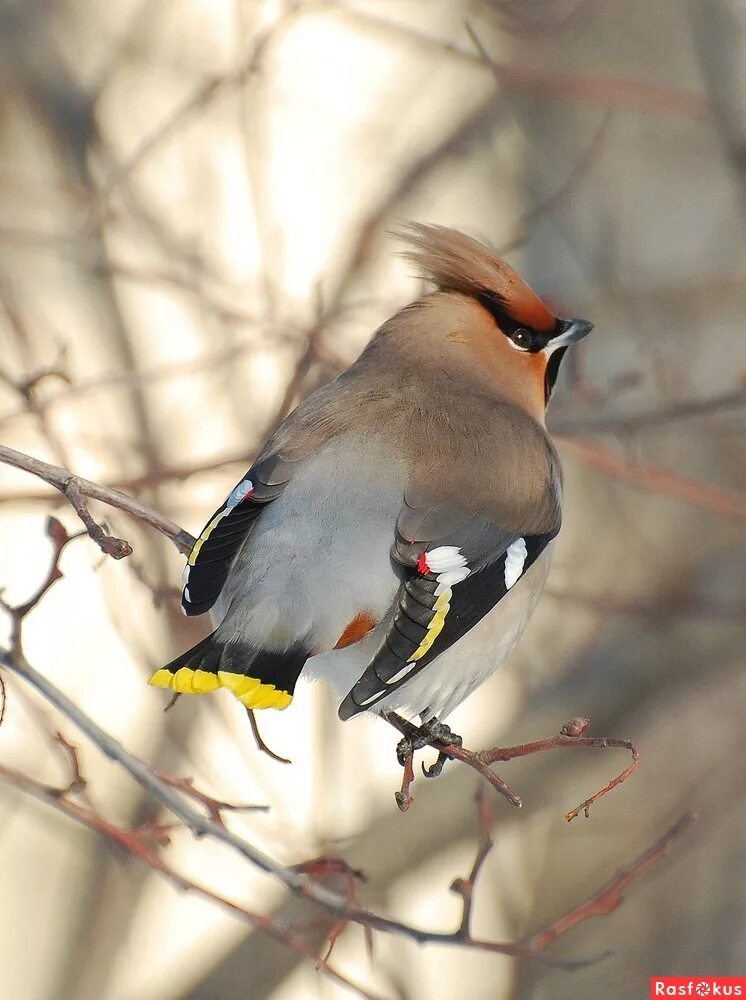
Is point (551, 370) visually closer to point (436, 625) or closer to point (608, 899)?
point (436, 625)

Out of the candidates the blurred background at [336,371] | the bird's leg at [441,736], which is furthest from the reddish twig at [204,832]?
the blurred background at [336,371]

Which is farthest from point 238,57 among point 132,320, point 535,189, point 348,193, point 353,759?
point 353,759

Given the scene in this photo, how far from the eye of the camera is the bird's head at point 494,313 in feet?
9.27

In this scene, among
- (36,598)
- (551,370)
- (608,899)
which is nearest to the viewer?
(36,598)

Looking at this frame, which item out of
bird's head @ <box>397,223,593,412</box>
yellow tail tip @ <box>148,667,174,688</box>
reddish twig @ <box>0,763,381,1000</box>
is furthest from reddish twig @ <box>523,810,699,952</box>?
bird's head @ <box>397,223,593,412</box>

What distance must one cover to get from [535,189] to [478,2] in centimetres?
77

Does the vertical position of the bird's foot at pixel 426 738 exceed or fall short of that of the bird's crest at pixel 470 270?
it falls short

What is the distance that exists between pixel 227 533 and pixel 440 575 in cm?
40

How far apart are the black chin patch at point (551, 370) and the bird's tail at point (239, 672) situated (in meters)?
1.17

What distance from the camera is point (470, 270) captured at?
2814 mm

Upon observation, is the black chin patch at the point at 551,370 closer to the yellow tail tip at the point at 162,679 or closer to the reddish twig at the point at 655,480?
the reddish twig at the point at 655,480

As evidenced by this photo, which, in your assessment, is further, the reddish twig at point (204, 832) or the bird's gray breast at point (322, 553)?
the bird's gray breast at point (322, 553)

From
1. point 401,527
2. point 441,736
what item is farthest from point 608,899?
point 401,527

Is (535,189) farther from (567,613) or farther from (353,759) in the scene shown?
(353,759)
